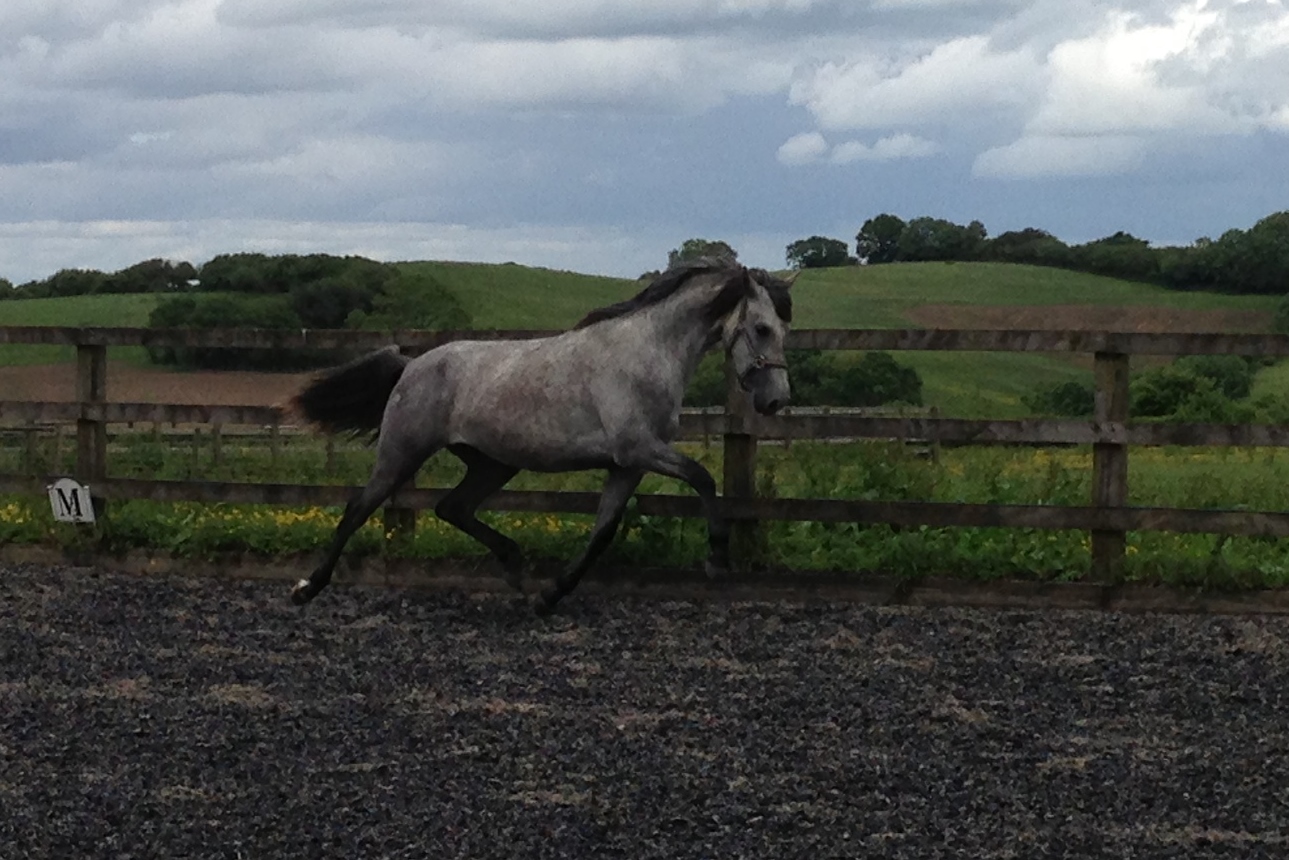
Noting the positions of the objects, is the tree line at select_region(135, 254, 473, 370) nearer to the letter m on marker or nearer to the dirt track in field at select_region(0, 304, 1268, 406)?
the dirt track in field at select_region(0, 304, 1268, 406)

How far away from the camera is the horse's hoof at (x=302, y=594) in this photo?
8.88 meters

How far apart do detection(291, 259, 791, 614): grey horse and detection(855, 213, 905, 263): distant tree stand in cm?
6516

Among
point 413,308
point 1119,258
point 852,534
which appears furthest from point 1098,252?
point 852,534

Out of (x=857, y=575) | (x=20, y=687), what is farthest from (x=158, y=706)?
(x=857, y=575)

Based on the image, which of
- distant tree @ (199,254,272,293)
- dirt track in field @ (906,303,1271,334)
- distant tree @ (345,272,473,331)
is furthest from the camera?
dirt track in field @ (906,303,1271,334)

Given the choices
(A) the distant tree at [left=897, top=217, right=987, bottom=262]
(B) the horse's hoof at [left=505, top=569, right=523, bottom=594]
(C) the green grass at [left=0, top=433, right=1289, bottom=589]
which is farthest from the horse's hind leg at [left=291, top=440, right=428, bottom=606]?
(A) the distant tree at [left=897, top=217, right=987, bottom=262]

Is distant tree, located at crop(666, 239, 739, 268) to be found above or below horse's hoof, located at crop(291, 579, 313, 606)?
above

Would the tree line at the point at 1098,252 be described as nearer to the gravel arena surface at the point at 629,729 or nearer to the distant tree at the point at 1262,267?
the distant tree at the point at 1262,267

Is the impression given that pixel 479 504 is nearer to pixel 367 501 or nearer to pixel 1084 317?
pixel 367 501

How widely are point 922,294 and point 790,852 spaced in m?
59.4

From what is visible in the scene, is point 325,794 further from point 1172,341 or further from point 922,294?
point 922,294

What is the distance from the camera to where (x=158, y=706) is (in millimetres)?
6422

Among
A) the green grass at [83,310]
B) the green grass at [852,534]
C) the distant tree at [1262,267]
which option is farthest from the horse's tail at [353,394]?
the distant tree at [1262,267]

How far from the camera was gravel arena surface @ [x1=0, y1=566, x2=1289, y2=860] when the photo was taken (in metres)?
4.70
